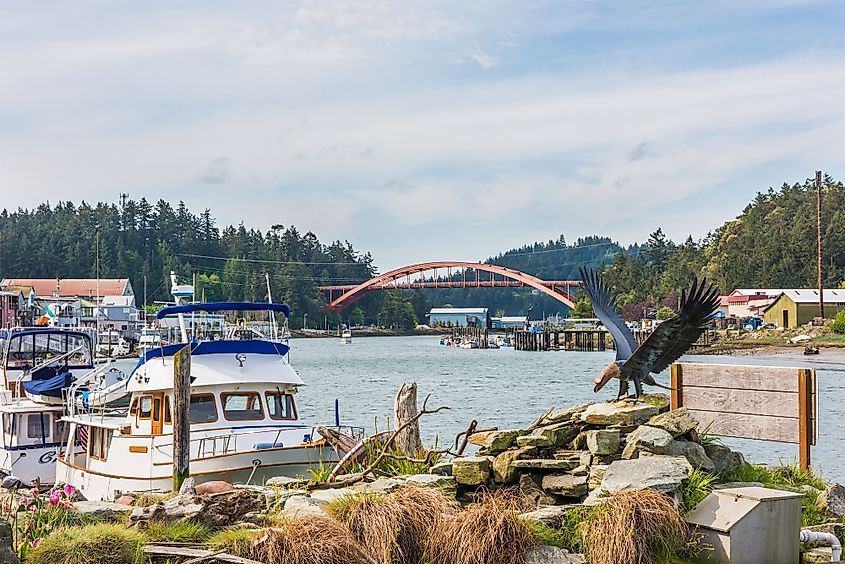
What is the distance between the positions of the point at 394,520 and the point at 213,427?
845 cm

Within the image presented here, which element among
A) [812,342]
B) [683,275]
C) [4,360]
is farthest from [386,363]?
[4,360]

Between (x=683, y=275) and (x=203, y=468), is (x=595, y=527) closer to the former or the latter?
(x=203, y=468)

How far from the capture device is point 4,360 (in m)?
22.5

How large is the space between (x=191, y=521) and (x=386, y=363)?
6868 cm

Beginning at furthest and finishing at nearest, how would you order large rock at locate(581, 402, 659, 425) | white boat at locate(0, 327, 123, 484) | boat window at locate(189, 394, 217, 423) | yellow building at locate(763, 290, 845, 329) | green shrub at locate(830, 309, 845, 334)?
yellow building at locate(763, 290, 845, 329)
green shrub at locate(830, 309, 845, 334)
white boat at locate(0, 327, 123, 484)
boat window at locate(189, 394, 217, 423)
large rock at locate(581, 402, 659, 425)

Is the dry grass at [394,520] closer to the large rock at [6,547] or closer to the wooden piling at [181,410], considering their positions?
the large rock at [6,547]

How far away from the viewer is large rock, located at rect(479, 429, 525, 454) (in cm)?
920

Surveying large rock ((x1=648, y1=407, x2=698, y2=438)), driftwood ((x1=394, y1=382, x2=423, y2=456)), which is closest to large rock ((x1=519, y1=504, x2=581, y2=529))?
large rock ((x1=648, y1=407, x2=698, y2=438))

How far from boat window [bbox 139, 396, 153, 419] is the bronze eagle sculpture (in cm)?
873

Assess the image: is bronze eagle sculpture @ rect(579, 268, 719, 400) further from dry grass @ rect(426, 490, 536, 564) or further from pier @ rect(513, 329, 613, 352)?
pier @ rect(513, 329, 613, 352)

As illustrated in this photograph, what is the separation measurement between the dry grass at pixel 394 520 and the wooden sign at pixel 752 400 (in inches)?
126

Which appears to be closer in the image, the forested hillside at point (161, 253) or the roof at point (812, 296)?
the roof at point (812, 296)

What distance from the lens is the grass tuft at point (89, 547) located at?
7230mm

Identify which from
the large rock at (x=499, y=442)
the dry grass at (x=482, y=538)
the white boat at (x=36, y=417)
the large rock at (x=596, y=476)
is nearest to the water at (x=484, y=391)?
the large rock at (x=499, y=442)
